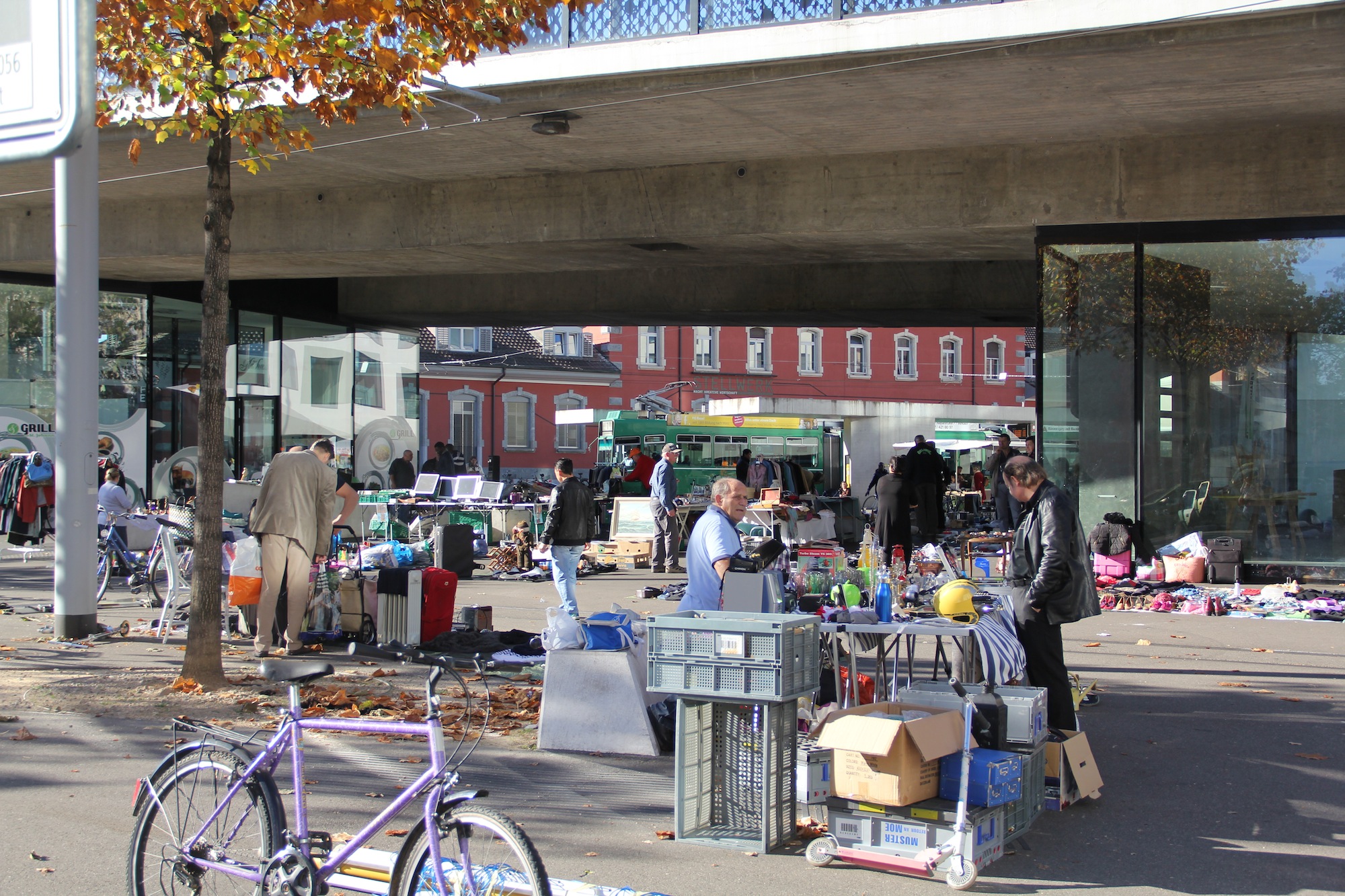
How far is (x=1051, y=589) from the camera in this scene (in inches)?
270

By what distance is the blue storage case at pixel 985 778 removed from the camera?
525 cm

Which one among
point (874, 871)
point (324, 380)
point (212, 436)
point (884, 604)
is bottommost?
point (874, 871)

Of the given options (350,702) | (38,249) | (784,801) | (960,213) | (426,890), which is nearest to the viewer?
(426,890)

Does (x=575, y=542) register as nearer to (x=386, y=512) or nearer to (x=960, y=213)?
(x=960, y=213)

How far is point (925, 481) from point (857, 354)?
42.7 metres

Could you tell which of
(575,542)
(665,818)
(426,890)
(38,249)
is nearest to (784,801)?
(665,818)

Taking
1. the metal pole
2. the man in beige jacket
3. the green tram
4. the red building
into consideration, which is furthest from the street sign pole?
the red building

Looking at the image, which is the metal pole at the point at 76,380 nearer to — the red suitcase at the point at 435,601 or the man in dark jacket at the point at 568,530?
the red suitcase at the point at 435,601

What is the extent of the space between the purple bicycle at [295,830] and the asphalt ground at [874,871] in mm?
788

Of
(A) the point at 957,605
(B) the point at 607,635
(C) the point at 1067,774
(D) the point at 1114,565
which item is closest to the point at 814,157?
(D) the point at 1114,565

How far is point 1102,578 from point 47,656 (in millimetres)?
11790

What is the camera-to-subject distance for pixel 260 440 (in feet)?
81.9

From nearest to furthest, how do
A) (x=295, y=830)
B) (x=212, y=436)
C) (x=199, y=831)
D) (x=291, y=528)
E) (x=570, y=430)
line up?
(x=295, y=830)
(x=199, y=831)
(x=212, y=436)
(x=291, y=528)
(x=570, y=430)

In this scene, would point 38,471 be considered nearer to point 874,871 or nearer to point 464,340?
point 874,871
